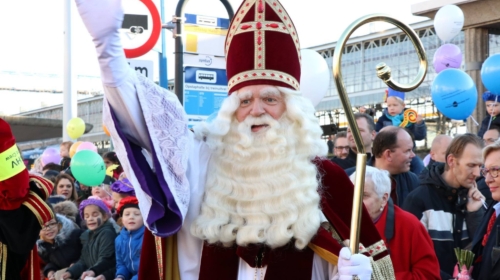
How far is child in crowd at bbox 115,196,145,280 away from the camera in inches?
262

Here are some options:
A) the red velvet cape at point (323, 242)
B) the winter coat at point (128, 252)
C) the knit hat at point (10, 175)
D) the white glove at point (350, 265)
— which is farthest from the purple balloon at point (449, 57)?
the white glove at point (350, 265)

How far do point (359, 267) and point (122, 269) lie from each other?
3.93m

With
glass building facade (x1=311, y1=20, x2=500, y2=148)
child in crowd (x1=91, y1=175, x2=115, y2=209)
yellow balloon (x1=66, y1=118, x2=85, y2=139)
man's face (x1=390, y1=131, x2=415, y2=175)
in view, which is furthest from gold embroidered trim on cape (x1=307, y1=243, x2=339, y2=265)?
yellow balloon (x1=66, y1=118, x2=85, y2=139)

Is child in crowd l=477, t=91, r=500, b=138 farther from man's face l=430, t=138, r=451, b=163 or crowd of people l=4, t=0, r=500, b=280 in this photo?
crowd of people l=4, t=0, r=500, b=280

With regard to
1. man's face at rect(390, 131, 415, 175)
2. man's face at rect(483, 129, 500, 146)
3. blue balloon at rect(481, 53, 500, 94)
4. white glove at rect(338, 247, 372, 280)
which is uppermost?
blue balloon at rect(481, 53, 500, 94)

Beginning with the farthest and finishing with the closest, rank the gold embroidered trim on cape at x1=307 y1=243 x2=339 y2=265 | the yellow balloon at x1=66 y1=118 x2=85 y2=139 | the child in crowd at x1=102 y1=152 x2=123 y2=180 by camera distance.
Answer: the yellow balloon at x1=66 y1=118 x2=85 y2=139
the child in crowd at x1=102 y1=152 x2=123 y2=180
the gold embroidered trim on cape at x1=307 y1=243 x2=339 y2=265

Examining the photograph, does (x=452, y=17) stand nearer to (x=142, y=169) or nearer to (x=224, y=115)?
(x=224, y=115)

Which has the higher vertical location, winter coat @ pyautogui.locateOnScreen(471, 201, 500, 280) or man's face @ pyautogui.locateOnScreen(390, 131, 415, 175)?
man's face @ pyautogui.locateOnScreen(390, 131, 415, 175)

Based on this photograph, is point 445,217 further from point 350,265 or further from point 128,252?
point 128,252

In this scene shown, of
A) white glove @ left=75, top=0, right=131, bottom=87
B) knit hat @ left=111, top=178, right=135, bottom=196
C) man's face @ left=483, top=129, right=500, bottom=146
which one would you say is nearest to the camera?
white glove @ left=75, top=0, right=131, bottom=87

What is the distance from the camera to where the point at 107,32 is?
2857mm

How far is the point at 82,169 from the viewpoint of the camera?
9.32 metres

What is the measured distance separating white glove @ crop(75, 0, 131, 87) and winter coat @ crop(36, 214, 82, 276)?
190 inches

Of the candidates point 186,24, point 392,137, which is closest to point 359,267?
point 392,137
